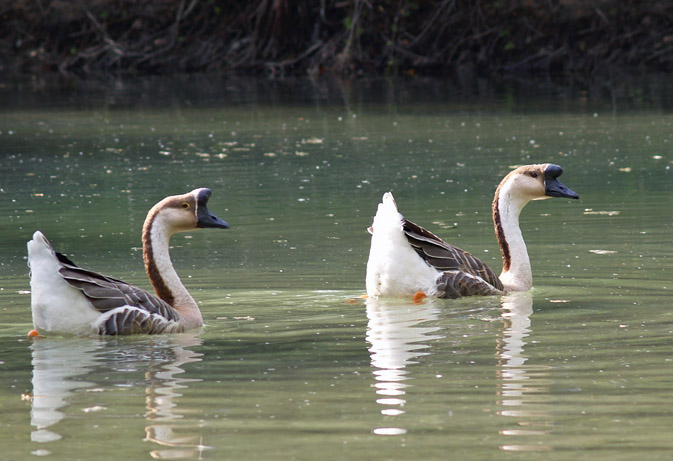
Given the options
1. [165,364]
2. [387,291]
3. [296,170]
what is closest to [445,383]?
[165,364]

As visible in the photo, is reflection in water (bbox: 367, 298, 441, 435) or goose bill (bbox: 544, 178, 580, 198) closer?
reflection in water (bbox: 367, 298, 441, 435)

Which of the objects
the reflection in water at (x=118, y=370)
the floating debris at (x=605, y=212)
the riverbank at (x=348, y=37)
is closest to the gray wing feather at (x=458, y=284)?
the reflection in water at (x=118, y=370)

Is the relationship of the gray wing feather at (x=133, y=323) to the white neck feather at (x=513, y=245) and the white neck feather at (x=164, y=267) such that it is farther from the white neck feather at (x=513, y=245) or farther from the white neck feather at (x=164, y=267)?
the white neck feather at (x=513, y=245)

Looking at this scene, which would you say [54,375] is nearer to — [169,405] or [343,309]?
[169,405]

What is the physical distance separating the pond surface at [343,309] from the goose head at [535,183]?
595 mm

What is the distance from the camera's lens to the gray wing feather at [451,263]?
947 centimetres

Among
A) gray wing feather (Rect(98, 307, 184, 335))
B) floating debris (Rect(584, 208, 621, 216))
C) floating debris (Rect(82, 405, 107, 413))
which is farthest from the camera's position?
floating debris (Rect(584, 208, 621, 216))

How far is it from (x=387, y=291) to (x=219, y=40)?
99.7 ft

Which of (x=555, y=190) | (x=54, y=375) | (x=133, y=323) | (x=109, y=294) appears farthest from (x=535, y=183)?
(x=54, y=375)

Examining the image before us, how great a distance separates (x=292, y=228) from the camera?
1244 centimetres

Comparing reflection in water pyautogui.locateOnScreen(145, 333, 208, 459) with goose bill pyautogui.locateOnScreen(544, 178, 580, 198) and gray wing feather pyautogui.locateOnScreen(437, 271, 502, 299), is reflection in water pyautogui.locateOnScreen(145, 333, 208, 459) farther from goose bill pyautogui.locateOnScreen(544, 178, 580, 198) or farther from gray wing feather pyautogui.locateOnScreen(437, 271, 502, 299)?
goose bill pyautogui.locateOnScreen(544, 178, 580, 198)

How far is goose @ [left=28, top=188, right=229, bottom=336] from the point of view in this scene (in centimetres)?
761

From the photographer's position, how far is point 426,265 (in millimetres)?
9508

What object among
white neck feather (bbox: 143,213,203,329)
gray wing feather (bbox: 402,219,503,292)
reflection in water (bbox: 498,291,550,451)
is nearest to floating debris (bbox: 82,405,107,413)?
reflection in water (bbox: 498,291,550,451)
